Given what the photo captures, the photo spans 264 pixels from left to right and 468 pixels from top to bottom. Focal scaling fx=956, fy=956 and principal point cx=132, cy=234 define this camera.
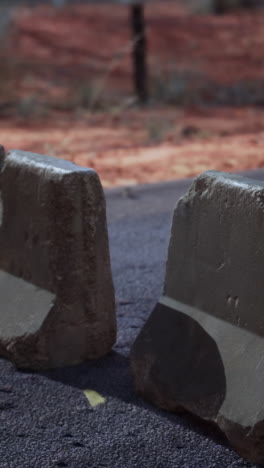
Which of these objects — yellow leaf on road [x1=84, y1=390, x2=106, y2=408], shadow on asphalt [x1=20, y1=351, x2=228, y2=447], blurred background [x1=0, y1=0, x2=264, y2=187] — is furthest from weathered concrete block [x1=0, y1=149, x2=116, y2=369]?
blurred background [x1=0, y1=0, x2=264, y2=187]

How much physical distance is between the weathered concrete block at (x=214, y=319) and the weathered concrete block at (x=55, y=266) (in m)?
0.31

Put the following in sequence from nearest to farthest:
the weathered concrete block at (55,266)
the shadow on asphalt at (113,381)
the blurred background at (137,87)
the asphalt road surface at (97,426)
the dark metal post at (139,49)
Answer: the asphalt road surface at (97,426), the shadow on asphalt at (113,381), the weathered concrete block at (55,266), the blurred background at (137,87), the dark metal post at (139,49)

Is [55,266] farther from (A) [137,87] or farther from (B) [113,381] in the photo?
(A) [137,87]

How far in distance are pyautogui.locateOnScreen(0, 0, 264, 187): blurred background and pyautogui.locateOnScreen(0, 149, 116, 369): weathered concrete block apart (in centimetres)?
389

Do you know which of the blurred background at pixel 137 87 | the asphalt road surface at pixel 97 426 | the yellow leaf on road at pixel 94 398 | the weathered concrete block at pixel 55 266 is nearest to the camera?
the asphalt road surface at pixel 97 426

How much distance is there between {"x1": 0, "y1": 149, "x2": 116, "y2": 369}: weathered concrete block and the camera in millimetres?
3832

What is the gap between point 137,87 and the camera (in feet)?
42.0

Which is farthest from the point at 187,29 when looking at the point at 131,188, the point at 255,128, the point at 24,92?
the point at 131,188

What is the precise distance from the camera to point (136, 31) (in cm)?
1256

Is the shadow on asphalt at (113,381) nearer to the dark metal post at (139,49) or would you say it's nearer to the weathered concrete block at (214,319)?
the weathered concrete block at (214,319)

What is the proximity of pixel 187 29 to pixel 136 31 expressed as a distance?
27.5 ft

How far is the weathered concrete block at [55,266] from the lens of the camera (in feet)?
12.6

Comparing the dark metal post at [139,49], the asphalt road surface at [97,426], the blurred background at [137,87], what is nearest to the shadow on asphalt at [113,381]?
the asphalt road surface at [97,426]

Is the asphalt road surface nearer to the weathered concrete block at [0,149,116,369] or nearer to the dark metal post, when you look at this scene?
the weathered concrete block at [0,149,116,369]
